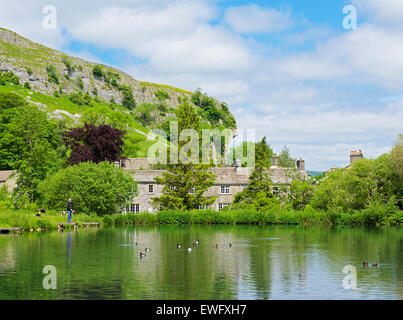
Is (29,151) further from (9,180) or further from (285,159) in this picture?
(285,159)

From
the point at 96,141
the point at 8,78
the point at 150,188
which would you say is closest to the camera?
the point at 150,188

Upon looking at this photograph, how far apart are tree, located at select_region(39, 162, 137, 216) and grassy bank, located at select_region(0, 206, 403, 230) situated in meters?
1.87

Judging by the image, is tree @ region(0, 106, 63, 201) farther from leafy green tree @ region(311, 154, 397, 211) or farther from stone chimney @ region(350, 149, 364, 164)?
stone chimney @ region(350, 149, 364, 164)

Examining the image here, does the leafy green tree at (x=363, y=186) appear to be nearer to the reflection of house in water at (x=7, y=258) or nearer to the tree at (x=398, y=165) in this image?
the tree at (x=398, y=165)

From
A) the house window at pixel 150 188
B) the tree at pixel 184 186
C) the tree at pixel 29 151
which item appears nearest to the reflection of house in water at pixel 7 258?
the tree at pixel 29 151

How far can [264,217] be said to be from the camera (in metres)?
67.4

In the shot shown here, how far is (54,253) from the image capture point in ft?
110

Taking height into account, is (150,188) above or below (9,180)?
below

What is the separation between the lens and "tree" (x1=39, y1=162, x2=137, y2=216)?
2525 inches

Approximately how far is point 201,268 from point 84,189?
3855 cm

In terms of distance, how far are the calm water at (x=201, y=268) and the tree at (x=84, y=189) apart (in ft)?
62.8

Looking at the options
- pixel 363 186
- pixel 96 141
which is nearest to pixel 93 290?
pixel 363 186

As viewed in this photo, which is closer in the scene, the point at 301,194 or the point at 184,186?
the point at 301,194
